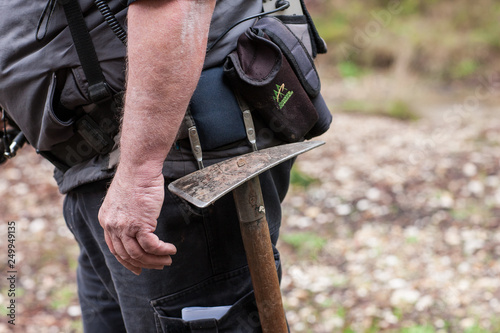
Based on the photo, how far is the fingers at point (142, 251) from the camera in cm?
117

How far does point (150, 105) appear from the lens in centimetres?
111

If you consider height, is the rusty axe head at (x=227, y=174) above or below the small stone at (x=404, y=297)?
above

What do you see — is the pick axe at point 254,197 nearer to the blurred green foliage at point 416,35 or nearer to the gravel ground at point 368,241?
the gravel ground at point 368,241

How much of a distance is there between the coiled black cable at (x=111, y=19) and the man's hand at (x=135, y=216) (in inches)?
13.5

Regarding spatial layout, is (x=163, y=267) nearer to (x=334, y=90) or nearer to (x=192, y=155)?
(x=192, y=155)

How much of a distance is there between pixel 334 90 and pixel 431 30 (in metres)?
3.21

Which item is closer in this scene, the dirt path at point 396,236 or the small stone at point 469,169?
the dirt path at point 396,236

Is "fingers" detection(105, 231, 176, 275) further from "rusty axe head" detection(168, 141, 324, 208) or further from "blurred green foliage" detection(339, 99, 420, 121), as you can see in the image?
"blurred green foliage" detection(339, 99, 420, 121)

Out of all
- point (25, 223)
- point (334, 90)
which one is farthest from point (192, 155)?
point (334, 90)

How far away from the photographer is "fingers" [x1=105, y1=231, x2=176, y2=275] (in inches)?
46.2

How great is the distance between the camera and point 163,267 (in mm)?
1286

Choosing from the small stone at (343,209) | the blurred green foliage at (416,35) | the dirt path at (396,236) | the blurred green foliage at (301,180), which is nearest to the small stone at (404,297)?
the dirt path at (396,236)

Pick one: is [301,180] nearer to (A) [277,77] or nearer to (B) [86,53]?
(A) [277,77]

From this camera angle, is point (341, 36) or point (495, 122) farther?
point (341, 36)
